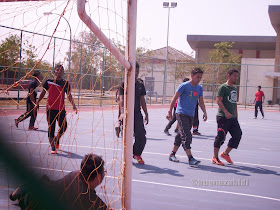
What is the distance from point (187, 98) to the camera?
23.3 ft

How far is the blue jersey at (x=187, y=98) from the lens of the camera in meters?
7.05

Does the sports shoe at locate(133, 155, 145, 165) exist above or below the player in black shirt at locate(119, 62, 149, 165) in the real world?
below

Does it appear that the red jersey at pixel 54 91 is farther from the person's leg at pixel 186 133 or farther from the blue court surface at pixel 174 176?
the person's leg at pixel 186 133

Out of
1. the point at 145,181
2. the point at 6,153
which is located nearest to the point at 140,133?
the point at 145,181

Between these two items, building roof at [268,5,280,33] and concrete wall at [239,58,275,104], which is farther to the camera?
building roof at [268,5,280,33]

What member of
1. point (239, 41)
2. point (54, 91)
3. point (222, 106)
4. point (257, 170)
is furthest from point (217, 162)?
point (239, 41)

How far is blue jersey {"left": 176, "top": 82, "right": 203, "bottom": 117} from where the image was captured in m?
7.05

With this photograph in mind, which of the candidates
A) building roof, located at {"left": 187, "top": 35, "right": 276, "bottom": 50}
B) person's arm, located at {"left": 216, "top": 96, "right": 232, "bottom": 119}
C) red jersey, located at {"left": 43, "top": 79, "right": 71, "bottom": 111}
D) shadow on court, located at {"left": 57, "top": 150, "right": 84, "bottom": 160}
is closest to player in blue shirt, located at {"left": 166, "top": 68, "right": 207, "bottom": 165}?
person's arm, located at {"left": 216, "top": 96, "right": 232, "bottom": 119}

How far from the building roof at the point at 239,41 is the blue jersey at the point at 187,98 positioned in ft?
149

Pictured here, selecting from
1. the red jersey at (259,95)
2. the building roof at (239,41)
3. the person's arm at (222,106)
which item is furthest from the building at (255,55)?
the person's arm at (222,106)

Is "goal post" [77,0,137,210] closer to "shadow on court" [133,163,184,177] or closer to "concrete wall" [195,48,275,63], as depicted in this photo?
"shadow on court" [133,163,184,177]

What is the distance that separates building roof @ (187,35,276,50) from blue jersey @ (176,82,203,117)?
45.4 m

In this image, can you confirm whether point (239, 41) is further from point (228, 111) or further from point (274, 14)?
point (228, 111)

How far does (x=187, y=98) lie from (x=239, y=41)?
46773 mm
